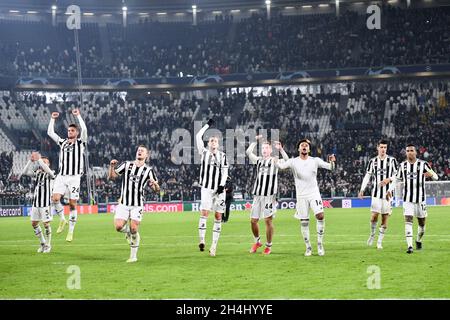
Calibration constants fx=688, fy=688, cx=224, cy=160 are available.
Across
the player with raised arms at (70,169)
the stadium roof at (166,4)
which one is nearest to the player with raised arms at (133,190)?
the player with raised arms at (70,169)

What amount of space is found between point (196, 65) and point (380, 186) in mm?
48513

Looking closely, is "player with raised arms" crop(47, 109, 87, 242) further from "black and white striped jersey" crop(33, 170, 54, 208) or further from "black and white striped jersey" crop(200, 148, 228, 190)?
"black and white striped jersey" crop(200, 148, 228, 190)

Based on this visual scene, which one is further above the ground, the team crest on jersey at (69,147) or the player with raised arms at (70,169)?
the team crest on jersey at (69,147)

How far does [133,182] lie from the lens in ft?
54.1

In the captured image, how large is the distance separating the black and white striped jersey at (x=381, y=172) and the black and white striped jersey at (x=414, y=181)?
0.95 meters

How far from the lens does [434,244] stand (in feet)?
65.6

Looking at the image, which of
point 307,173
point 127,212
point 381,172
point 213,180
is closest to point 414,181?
point 381,172

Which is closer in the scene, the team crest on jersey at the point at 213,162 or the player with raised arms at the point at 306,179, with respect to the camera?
the player with raised arms at the point at 306,179

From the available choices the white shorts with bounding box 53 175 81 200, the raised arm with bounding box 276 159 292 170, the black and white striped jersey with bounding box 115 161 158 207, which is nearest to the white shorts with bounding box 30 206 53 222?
the white shorts with bounding box 53 175 81 200

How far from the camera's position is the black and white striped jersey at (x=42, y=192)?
1970 cm

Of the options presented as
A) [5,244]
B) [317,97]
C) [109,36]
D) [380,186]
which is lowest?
[5,244]

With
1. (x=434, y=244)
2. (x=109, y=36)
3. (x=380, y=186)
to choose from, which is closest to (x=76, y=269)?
(x=380, y=186)

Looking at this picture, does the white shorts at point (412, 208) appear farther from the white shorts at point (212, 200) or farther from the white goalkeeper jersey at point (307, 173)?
the white shorts at point (212, 200)
